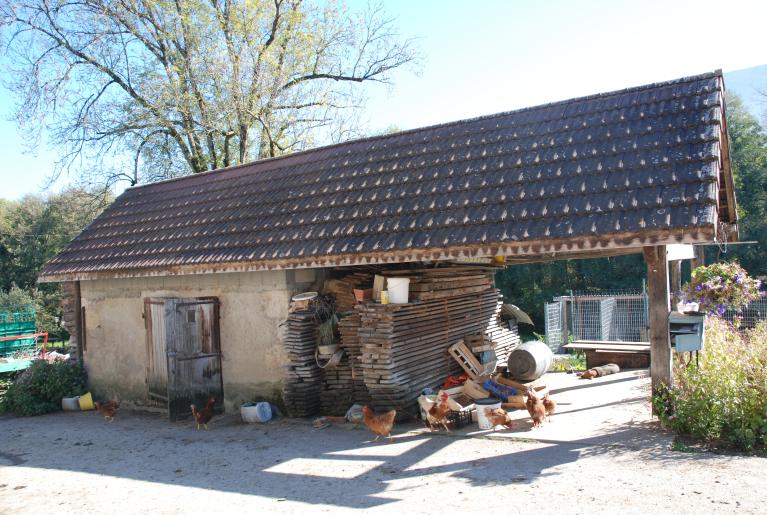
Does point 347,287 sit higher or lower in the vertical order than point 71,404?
higher

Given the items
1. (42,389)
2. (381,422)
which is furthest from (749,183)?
(42,389)

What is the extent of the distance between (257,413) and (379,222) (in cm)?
373

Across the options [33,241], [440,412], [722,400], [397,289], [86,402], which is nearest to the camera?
[722,400]

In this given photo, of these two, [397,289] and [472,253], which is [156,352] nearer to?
[397,289]

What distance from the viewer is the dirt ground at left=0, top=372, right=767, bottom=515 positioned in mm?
5824

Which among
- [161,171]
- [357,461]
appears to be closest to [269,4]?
[161,171]

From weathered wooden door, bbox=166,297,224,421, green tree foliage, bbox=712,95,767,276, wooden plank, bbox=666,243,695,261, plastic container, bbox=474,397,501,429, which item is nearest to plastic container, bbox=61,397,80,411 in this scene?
weathered wooden door, bbox=166,297,224,421

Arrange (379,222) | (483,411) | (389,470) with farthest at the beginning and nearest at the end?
(379,222), (483,411), (389,470)

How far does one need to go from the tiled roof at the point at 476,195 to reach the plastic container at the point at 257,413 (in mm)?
2333

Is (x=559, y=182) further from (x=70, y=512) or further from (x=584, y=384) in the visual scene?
(x=70, y=512)

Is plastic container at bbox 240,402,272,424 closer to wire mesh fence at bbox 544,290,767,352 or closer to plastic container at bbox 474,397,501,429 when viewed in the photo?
plastic container at bbox 474,397,501,429

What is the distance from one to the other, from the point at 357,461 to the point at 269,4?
2051cm

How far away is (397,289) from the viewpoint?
368 inches

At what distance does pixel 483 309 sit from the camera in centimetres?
1223
